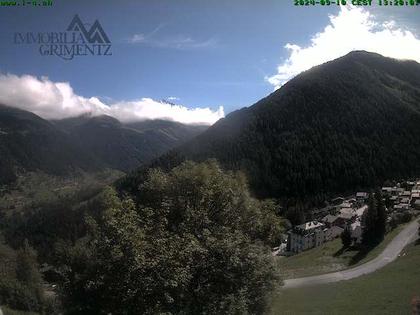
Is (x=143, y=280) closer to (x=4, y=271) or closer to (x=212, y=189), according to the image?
(x=212, y=189)

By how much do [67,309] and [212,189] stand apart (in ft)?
72.6

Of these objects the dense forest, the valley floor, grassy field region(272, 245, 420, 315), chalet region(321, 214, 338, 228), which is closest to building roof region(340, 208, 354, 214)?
chalet region(321, 214, 338, 228)

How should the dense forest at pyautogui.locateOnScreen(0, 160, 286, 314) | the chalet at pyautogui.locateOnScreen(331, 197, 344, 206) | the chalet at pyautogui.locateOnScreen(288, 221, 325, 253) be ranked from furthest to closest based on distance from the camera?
the chalet at pyautogui.locateOnScreen(331, 197, 344, 206) < the chalet at pyautogui.locateOnScreen(288, 221, 325, 253) < the dense forest at pyautogui.locateOnScreen(0, 160, 286, 314)

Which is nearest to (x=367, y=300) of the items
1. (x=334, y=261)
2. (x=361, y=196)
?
(x=334, y=261)

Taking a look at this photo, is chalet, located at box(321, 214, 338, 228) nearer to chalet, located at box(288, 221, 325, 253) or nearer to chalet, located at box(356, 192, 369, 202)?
chalet, located at box(288, 221, 325, 253)

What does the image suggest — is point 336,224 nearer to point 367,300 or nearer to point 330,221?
point 330,221

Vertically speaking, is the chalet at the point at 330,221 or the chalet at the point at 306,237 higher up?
the chalet at the point at 330,221

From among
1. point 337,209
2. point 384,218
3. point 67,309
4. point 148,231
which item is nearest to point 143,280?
point 148,231

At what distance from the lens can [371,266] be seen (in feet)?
222

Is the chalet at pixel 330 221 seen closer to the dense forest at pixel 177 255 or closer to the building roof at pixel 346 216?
the building roof at pixel 346 216

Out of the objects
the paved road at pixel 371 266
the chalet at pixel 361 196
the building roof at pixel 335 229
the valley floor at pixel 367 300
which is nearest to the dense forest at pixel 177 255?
the valley floor at pixel 367 300

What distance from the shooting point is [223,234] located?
20.9m

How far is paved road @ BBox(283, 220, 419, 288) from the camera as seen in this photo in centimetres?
6127

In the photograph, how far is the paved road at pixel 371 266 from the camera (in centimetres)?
6127
